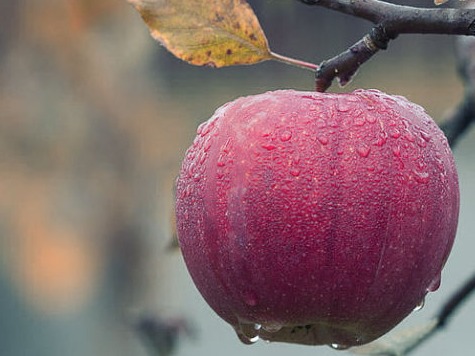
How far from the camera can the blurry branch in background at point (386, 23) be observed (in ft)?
2.21

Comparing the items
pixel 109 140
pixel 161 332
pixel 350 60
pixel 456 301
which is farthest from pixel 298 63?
pixel 109 140

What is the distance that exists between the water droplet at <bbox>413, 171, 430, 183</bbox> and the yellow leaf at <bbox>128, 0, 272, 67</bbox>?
0.13 metres

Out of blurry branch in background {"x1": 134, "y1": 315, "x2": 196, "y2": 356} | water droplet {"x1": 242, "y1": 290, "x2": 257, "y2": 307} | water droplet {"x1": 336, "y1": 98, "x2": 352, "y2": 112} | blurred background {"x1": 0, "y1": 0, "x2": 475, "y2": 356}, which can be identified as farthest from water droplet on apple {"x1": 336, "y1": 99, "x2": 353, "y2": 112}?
blurry branch in background {"x1": 134, "y1": 315, "x2": 196, "y2": 356}

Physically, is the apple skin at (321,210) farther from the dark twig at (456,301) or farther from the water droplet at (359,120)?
the dark twig at (456,301)

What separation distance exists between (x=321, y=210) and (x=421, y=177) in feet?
0.23

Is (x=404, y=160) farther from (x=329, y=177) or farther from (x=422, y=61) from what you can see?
(x=422, y=61)

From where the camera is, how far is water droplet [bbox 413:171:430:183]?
28.6 inches

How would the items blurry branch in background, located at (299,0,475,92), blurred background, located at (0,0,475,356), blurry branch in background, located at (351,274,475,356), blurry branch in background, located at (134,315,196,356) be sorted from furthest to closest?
blurred background, located at (0,0,475,356) → blurry branch in background, located at (134,315,196,356) → blurry branch in background, located at (351,274,475,356) → blurry branch in background, located at (299,0,475,92)

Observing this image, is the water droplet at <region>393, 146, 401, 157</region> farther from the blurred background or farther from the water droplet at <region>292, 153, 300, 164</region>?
the blurred background

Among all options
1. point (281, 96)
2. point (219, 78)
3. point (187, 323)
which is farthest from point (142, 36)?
point (219, 78)

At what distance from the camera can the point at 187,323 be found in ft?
5.06

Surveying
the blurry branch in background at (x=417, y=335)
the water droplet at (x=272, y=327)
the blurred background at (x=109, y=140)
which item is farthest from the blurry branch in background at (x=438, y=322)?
the water droplet at (x=272, y=327)

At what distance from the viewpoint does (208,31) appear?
0.77m

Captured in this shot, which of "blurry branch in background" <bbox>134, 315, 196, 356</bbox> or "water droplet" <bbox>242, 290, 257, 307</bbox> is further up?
"water droplet" <bbox>242, 290, 257, 307</bbox>
